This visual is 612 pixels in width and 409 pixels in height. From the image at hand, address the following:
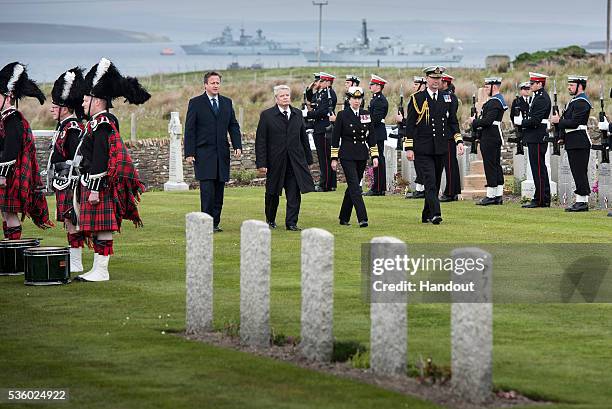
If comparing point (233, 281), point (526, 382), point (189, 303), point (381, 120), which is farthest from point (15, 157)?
point (381, 120)

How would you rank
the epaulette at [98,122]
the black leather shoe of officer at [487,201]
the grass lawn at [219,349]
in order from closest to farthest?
the grass lawn at [219,349]
the epaulette at [98,122]
the black leather shoe of officer at [487,201]

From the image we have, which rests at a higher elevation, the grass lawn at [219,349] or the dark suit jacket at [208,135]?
the dark suit jacket at [208,135]

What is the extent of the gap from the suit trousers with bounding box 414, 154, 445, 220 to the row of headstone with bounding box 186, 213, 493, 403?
8.96 metres

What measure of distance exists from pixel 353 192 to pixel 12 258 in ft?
19.5

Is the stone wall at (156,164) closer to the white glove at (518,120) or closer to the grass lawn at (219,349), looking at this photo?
the white glove at (518,120)

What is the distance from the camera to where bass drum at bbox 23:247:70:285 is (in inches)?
598

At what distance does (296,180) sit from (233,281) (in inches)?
206

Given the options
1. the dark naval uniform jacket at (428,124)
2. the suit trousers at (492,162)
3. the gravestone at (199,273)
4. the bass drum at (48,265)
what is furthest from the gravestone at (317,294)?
the suit trousers at (492,162)

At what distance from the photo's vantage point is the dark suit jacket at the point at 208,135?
2041cm

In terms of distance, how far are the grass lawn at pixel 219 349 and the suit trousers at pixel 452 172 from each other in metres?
6.20

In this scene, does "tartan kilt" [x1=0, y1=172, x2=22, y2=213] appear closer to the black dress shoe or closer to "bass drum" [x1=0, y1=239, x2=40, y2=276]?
"bass drum" [x1=0, y1=239, x2=40, y2=276]

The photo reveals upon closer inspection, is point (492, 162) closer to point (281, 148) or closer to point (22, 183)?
point (281, 148)

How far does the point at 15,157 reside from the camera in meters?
17.5

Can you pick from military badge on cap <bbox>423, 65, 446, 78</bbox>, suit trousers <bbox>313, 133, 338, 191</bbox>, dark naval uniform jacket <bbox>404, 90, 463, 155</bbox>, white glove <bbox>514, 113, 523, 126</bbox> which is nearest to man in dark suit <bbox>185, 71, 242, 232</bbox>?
dark naval uniform jacket <bbox>404, 90, 463, 155</bbox>
